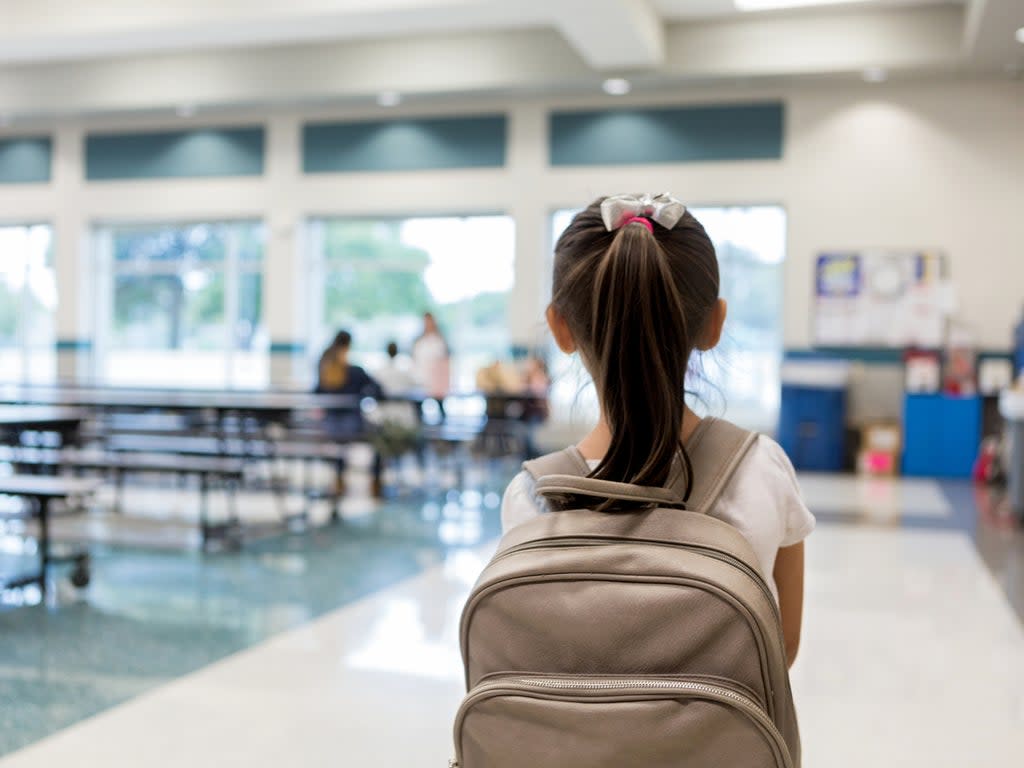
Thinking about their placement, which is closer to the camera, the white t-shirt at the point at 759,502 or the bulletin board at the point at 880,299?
the white t-shirt at the point at 759,502

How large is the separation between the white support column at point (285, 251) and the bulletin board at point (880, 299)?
5360 mm

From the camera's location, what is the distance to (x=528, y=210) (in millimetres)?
10555

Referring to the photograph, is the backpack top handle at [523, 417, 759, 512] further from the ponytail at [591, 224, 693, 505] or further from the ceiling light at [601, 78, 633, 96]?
the ceiling light at [601, 78, 633, 96]

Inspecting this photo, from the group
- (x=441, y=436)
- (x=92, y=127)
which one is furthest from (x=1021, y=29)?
(x=92, y=127)

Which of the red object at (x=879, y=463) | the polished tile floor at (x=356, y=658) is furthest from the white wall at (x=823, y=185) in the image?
the polished tile floor at (x=356, y=658)

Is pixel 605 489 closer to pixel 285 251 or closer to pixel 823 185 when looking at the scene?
pixel 823 185

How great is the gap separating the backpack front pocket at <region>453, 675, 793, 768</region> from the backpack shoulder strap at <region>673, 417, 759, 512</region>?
0.58ft

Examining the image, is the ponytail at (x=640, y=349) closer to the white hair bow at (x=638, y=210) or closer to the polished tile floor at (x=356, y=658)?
the white hair bow at (x=638, y=210)

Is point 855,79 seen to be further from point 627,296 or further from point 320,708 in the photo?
point 627,296

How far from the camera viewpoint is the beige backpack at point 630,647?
36.6 inches

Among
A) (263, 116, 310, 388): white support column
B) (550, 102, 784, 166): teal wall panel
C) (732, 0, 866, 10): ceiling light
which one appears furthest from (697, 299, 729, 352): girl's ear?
(263, 116, 310, 388): white support column

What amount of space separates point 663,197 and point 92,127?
12.5 metres

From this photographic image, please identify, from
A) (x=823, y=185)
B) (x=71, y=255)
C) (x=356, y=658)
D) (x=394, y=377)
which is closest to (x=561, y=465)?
(x=356, y=658)

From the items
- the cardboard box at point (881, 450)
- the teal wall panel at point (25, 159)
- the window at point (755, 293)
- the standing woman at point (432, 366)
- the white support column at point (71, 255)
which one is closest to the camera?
the standing woman at point (432, 366)
